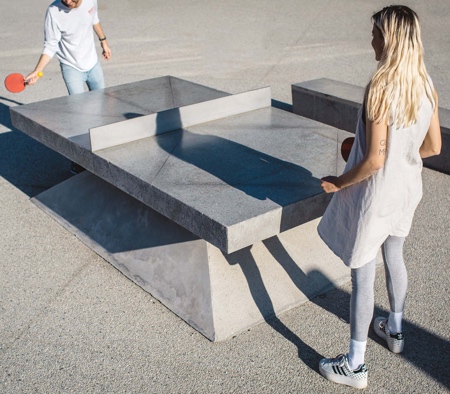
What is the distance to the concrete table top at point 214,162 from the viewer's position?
11.4 ft

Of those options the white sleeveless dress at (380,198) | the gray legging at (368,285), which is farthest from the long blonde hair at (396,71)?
the gray legging at (368,285)

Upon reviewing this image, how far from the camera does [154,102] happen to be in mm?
5613

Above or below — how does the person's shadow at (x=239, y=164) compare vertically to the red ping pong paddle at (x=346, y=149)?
below

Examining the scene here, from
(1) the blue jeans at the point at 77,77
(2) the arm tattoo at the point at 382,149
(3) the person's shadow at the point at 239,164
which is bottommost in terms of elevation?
(3) the person's shadow at the point at 239,164

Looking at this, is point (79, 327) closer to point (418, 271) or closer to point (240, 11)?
point (418, 271)

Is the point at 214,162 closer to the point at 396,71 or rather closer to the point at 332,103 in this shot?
the point at 396,71

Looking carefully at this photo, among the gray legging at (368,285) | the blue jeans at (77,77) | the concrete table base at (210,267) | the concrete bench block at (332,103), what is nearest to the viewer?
the gray legging at (368,285)

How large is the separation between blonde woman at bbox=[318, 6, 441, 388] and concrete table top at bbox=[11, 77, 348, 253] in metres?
0.44

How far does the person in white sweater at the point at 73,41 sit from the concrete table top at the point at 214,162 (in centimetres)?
58

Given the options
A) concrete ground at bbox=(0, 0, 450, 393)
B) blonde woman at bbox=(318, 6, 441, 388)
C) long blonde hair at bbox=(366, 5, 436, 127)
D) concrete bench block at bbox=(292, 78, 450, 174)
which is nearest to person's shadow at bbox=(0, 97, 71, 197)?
concrete ground at bbox=(0, 0, 450, 393)

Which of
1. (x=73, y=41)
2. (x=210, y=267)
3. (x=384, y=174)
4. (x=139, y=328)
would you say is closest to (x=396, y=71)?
(x=384, y=174)

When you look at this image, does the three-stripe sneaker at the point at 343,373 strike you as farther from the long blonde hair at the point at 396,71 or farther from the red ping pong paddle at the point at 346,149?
the long blonde hair at the point at 396,71

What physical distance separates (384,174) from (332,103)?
4.05 m

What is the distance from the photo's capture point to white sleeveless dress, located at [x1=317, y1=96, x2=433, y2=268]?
2784mm
